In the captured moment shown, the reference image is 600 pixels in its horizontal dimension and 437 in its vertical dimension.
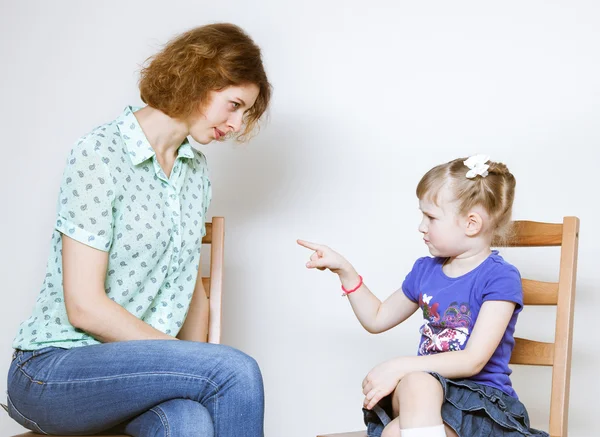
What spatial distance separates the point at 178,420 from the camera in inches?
49.3

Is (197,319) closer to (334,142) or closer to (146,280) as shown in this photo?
(146,280)

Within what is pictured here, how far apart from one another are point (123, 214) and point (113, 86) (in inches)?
41.3

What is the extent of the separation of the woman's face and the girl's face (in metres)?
0.49

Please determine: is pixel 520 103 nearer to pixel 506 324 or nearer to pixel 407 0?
pixel 407 0

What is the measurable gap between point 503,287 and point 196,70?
2.58ft

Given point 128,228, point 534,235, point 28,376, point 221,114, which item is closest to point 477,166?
point 534,235

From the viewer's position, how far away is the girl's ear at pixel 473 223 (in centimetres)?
142

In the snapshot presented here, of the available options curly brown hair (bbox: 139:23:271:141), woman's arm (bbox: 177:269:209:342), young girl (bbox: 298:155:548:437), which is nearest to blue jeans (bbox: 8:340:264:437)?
young girl (bbox: 298:155:548:437)

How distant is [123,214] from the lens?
4.95 ft

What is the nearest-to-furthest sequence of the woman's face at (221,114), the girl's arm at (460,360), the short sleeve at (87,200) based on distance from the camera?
the girl's arm at (460,360), the short sleeve at (87,200), the woman's face at (221,114)

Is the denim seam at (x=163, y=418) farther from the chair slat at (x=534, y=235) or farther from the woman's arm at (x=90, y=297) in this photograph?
the chair slat at (x=534, y=235)

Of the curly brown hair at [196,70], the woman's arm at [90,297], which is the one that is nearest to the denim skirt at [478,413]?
the woman's arm at [90,297]

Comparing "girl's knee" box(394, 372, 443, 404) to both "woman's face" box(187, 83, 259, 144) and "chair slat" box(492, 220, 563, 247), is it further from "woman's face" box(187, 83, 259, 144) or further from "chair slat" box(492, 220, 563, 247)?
"woman's face" box(187, 83, 259, 144)

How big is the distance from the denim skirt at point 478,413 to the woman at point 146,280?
0.33 metres
